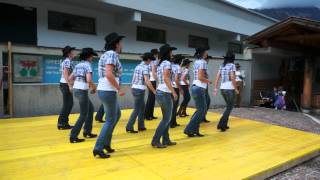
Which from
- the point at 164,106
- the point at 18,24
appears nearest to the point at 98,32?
the point at 18,24

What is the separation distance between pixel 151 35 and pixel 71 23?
4163mm

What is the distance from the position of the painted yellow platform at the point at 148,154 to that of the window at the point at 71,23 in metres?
4.96

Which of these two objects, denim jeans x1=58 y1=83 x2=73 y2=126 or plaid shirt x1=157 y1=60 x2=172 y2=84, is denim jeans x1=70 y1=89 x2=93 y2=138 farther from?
plaid shirt x1=157 y1=60 x2=172 y2=84

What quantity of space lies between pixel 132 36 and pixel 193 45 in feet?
14.9

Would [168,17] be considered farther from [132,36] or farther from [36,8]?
[36,8]

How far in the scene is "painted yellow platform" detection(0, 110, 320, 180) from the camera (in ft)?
14.5

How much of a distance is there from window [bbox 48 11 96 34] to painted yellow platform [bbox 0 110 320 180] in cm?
496

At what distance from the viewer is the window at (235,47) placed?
20666 millimetres

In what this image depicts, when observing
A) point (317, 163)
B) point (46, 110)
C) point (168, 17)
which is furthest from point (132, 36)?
point (317, 163)

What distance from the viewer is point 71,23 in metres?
12.2

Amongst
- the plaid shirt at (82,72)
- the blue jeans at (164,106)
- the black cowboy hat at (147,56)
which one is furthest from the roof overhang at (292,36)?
the plaid shirt at (82,72)

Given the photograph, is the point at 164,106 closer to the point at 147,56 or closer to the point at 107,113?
the point at 107,113

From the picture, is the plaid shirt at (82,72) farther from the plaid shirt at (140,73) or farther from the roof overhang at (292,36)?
the roof overhang at (292,36)

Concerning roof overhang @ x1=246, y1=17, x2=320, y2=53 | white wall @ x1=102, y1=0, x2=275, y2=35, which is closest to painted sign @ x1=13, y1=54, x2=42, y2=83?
white wall @ x1=102, y1=0, x2=275, y2=35
